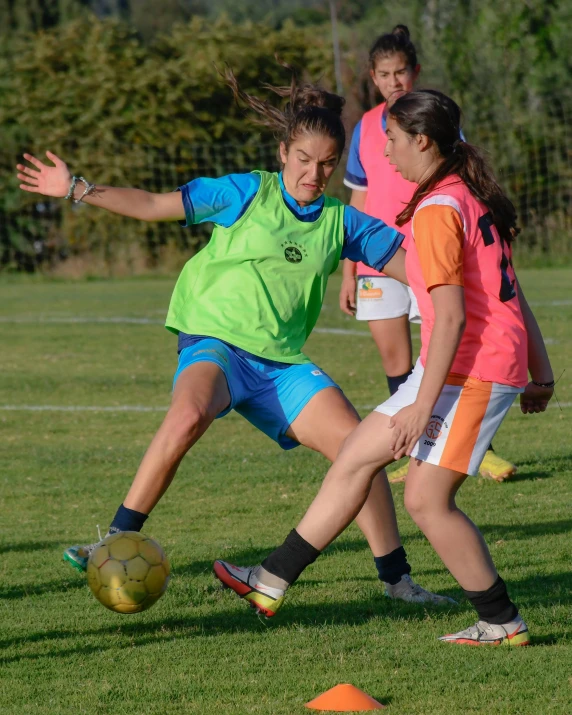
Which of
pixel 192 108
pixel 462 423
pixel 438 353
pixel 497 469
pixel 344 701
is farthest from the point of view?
pixel 192 108

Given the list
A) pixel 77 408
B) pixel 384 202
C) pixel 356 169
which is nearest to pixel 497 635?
pixel 384 202

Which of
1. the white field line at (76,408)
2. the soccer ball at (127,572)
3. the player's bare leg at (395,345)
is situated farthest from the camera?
the white field line at (76,408)

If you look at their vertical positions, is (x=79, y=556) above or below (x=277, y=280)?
below

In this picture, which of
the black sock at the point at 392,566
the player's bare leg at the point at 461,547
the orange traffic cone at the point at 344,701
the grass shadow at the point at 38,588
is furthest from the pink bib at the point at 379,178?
the orange traffic cone at the point at 344,701

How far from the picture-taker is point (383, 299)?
6949 mm

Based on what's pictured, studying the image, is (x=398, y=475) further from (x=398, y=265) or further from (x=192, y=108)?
(x=192, y=108)

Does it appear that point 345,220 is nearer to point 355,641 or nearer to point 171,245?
point 355,641

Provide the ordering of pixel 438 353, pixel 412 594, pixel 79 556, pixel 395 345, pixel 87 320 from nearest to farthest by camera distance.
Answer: pixel 438 353 < pixel 79 556 < pixel 412 594 < pixel 395 345 < pixel 87 320

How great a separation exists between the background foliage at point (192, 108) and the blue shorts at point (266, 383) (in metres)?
17.8

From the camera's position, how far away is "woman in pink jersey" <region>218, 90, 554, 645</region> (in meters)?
3.79

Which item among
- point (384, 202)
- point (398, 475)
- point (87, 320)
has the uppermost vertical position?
point (384, 202)

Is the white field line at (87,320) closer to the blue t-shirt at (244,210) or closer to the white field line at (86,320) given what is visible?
the white field line at (86,320)

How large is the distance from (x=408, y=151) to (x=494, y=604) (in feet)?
5.28

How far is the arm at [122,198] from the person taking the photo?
4492 mm
